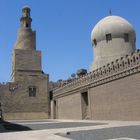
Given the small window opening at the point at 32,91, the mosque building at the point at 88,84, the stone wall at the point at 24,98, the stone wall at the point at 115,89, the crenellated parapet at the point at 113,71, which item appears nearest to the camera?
the stone wall at the point at 115,89

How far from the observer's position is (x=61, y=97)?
1204 inches

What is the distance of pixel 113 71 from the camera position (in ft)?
65.9

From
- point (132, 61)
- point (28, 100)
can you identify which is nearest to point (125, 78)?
point (132, 61)

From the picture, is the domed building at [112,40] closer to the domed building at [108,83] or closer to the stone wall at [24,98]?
the domed building at [108,83]

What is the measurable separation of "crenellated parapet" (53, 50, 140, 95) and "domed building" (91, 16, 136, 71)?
1966mm

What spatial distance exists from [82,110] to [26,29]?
15.8 meters

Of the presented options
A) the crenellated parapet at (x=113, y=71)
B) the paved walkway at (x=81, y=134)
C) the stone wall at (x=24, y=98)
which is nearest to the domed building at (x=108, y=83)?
the crenellated parapet at (x=113, y=71)

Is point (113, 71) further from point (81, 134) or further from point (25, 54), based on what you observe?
point (25, 54)

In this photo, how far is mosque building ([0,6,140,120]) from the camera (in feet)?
61.1

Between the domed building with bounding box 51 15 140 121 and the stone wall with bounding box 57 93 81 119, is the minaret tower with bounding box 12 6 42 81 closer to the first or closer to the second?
the domed building with bounding box 51 15 140 121

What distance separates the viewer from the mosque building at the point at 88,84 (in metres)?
18.6

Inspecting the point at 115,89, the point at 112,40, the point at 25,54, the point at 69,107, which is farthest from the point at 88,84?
the point at 25,54

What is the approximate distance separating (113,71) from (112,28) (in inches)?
240

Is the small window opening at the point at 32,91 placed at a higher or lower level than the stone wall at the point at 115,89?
higher
